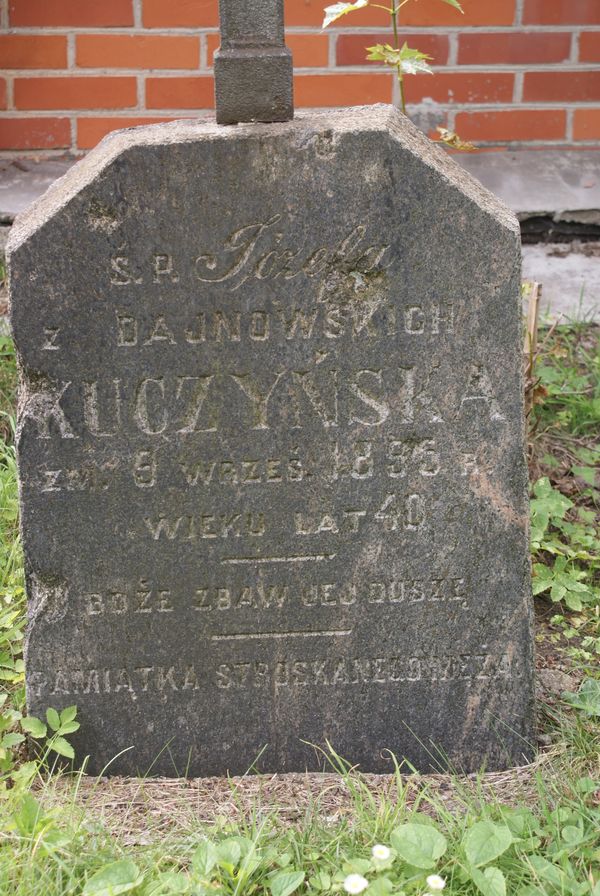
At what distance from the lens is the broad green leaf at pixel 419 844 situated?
1.98 meters

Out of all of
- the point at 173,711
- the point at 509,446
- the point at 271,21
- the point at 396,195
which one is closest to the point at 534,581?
the point at 509,446

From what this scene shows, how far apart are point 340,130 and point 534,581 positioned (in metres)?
1.44

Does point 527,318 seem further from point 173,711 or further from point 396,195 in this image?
point 173,711

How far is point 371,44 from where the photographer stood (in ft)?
12.7

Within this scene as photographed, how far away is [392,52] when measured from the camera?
9.17ft

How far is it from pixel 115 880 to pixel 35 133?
2824 mm

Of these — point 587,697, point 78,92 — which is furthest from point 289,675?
point 78,92

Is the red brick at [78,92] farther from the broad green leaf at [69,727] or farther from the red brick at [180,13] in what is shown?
the broad green leaf at [69,727]

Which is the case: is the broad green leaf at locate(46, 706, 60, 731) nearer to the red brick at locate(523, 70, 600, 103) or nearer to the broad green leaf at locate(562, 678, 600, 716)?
the broad green leaf at locate(562, 678, 600, 716)

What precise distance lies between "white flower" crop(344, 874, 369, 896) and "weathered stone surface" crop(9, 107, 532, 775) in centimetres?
56

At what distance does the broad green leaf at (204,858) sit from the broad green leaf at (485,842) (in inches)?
18.0

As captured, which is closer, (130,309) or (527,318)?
(130,309)

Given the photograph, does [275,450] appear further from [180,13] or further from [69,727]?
[180,13]

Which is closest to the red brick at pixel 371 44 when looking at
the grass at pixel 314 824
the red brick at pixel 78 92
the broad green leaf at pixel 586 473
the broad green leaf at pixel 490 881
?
the red brick at pixel 78 92
